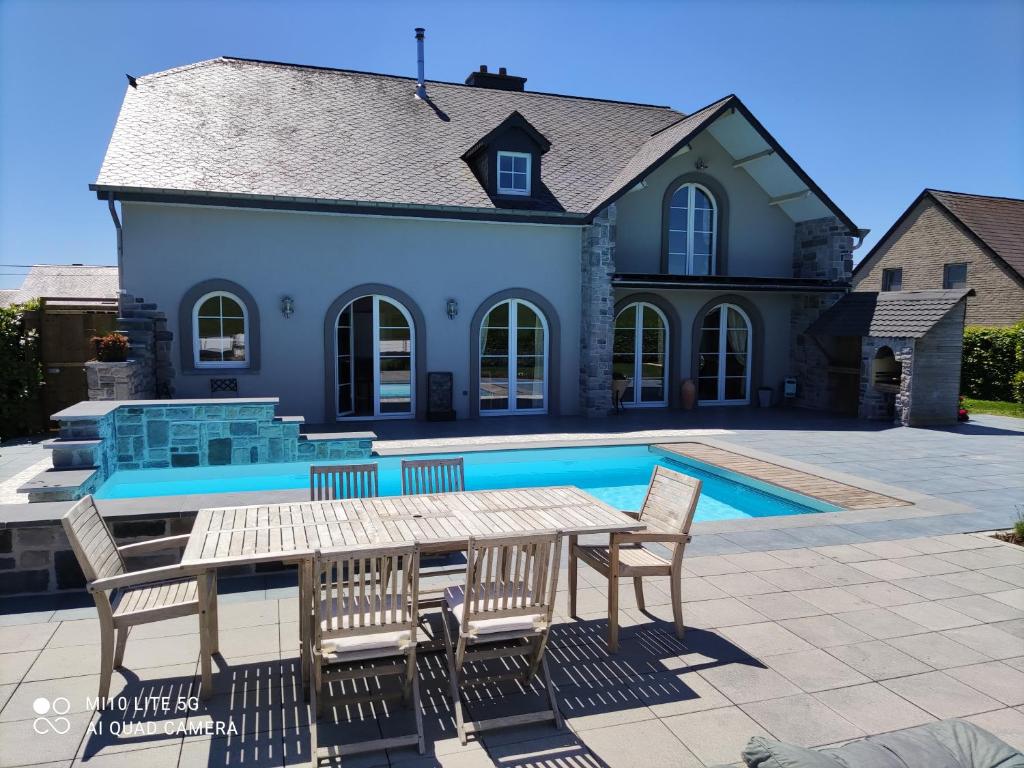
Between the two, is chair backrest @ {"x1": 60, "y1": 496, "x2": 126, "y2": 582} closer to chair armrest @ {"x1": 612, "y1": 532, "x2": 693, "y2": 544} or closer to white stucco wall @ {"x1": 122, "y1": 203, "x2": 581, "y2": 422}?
chair armrest @ {"x1": 612, "y1": 532, "x2": 693, "y2": 544}

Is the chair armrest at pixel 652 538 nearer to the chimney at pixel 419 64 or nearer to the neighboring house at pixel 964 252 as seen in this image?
the chimney at pixel 419 64

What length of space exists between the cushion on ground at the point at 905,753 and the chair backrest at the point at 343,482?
145 inches

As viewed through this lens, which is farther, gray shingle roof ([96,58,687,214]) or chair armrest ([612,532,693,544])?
gray shingle roof ([96,58,687,214])

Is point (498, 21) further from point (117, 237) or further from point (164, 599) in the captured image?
point (164, 599)

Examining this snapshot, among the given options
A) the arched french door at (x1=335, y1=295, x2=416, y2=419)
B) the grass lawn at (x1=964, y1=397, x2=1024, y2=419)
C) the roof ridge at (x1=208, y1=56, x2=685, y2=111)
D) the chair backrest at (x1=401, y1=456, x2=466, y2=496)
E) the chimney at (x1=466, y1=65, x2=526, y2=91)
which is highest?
the chimney at (x1=466, y1=65, x2=526, y2=91)

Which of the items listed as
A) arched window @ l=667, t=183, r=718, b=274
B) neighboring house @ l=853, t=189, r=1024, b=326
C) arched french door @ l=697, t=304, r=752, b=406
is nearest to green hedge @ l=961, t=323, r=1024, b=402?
neighboring house @ l=853, t=189, r=1024, b=326

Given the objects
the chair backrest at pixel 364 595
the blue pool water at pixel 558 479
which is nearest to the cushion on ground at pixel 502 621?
the chair backrest at pixel 364 595

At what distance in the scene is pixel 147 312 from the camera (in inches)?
486

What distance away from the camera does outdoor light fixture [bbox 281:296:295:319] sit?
13156mm

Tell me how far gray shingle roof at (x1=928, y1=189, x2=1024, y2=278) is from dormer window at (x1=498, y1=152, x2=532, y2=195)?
16498 mm

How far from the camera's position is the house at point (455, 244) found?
506 inches

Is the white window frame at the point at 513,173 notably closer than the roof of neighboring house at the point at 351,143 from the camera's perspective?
No

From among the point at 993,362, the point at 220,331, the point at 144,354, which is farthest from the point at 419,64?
the point at 993,362

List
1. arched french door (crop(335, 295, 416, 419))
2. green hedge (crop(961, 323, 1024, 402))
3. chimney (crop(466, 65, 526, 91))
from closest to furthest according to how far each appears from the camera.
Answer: arched french door (crop(335, 295, 416, 419))
green hedge (crop(961, 323, 1024, 402))
chimney (crop(466, 65, 526, 91))
